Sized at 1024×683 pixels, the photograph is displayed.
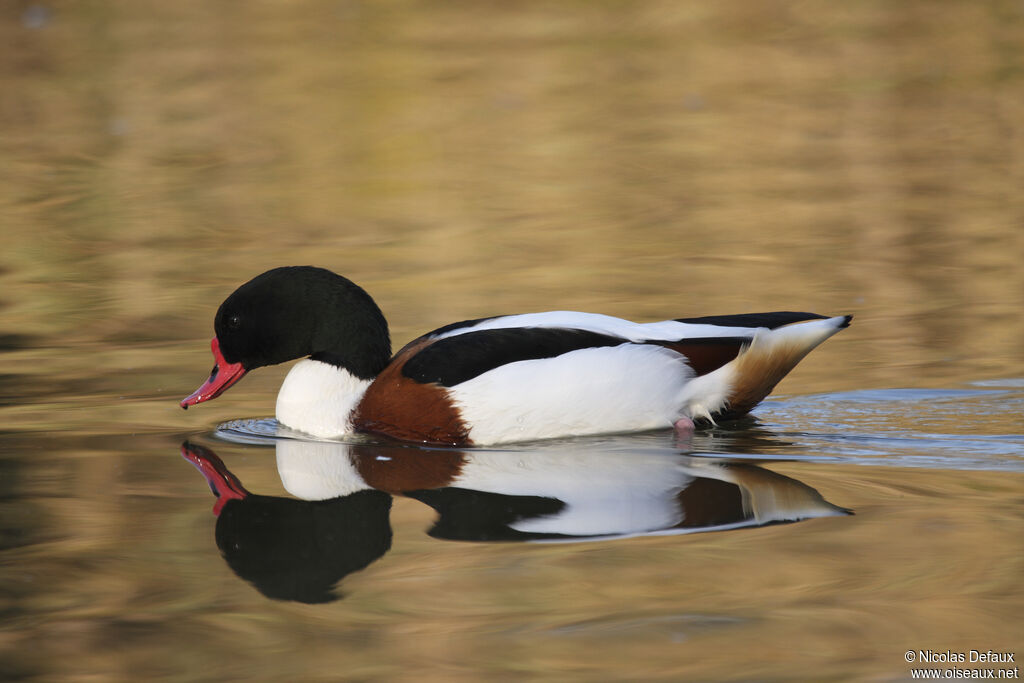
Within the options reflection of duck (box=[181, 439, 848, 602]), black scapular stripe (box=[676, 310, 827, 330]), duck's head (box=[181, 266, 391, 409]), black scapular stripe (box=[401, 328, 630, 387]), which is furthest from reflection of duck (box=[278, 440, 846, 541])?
black scapular stripe (box=[676, 310, 827, 330])

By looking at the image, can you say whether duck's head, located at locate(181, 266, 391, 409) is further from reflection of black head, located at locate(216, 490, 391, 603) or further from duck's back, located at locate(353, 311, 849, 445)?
reflection of black head, located at locate(216, 490, 391, 603)

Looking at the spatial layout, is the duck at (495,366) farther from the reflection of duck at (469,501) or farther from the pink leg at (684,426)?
the reflection of duck at (469,501)

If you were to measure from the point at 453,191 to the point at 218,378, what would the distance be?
735 centimetres

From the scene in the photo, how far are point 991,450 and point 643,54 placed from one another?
54.5 feet

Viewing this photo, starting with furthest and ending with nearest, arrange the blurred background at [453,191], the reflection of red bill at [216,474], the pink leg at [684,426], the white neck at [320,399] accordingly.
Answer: the blurred background at [453,191]
the white neck at [320,399]
the pink leg at [684,426]
the reflection of red bill at [216,474]

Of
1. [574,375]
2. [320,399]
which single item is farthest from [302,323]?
[574,375]

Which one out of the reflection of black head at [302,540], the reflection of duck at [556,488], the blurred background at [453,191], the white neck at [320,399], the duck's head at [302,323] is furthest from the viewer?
the blurred background at [453,191]

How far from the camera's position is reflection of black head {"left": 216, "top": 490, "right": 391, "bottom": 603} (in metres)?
4.48

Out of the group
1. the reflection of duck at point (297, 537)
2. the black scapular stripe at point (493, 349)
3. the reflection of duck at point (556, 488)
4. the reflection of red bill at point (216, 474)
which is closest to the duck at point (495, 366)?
the black scapular stripe at point (493, 349)

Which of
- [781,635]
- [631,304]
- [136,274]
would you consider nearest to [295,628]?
[781,635]

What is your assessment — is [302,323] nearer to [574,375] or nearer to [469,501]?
[574,375]

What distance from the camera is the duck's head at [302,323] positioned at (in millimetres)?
6723

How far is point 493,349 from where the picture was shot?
6.27m

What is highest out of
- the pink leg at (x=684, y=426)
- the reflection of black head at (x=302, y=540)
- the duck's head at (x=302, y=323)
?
the duck's head at (x=302, y=323)
